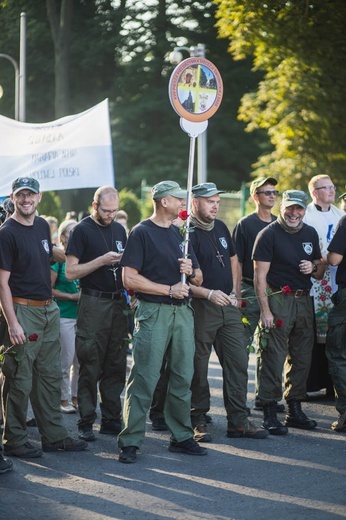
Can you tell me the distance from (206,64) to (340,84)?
12.7 metres

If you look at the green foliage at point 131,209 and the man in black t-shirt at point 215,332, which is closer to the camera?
the man in black t-shirt at point 215,332

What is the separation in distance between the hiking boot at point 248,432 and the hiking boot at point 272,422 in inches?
6.7

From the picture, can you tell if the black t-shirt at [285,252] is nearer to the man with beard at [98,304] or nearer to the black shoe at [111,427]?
the man with beard at [98,304]

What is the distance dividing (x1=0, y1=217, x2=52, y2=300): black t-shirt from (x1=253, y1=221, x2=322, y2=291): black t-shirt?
196 centimetres

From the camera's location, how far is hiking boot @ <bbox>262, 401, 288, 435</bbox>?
8.34 meters

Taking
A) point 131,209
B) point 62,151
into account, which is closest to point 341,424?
point 62,151

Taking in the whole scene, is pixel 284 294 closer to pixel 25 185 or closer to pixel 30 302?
pixel 30 302

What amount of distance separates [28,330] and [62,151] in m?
3.51

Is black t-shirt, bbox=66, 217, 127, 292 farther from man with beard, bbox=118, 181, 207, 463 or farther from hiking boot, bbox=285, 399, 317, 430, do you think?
hiking boot, bbox=285, 399, 317, 430

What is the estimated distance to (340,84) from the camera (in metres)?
20.1

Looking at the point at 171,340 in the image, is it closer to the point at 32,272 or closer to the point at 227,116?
the point at 32,272

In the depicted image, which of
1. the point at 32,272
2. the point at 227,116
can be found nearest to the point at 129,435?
the point at 32,272

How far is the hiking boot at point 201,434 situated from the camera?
807cm

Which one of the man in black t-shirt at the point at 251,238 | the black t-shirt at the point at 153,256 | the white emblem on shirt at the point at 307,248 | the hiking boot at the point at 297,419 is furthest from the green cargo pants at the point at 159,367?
the man in black t-shirt at the point at 251,238
